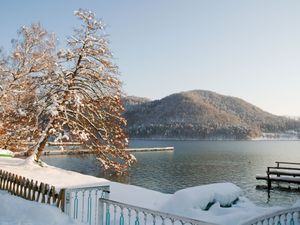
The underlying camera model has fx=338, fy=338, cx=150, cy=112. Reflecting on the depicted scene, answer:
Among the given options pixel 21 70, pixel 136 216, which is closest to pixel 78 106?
pixel 21 70

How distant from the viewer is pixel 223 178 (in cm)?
5269

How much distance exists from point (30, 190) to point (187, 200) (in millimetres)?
6036

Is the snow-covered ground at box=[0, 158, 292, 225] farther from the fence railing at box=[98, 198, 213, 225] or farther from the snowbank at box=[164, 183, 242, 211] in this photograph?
the fence railing at box=[98, 198, 213, 225]

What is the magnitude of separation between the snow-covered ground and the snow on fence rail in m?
0.56

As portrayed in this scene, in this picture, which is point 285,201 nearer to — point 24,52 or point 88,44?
point 88,44

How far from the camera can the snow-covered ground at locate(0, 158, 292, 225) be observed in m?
12.4

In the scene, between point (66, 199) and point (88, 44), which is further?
point (88, 44)

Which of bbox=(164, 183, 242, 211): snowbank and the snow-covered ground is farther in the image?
bbox=(164, 183, 242, 211): snowbank

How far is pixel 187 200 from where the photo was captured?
1359 centimetres

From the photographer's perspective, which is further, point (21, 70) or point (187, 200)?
point (21, 70)

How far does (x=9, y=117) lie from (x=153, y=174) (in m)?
32.0

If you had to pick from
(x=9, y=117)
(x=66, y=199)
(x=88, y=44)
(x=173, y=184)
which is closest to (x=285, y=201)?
(x=173, y=184)

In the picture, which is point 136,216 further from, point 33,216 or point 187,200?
point 187,200

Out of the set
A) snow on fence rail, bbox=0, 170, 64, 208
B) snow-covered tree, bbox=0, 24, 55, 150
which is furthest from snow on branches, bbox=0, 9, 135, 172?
snow on fence rail, bbox=0, 170, 64, 208
